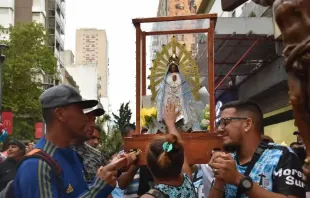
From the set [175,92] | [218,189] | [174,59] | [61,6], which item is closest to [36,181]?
[218,189]

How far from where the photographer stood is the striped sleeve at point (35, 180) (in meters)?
2.82

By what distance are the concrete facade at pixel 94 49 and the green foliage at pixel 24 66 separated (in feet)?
411

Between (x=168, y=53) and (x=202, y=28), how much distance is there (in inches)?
18.4

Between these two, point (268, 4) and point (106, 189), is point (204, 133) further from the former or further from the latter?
point (268, 4)

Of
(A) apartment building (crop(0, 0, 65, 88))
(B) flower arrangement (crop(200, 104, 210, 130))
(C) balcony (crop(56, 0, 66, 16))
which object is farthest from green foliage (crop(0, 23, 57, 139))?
(C) balcony (crop(56, 0, 66, 16))

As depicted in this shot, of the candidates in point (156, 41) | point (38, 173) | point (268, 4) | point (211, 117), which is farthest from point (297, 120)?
point (156, 41)

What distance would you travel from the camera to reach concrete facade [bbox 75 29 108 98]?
163250 mm

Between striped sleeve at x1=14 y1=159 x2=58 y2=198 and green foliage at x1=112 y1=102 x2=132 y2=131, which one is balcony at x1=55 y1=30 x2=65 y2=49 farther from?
striped sleeve at x1=14 y1=159 x2=58 y2=198

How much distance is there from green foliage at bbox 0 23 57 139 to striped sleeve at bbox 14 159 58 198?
101 feet

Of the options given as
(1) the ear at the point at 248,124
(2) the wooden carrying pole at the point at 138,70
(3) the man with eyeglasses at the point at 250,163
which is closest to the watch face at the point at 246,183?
(3) the man with eyeglasses at the point at 250,163

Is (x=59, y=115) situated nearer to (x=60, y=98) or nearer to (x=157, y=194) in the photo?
(x=60, y=98)

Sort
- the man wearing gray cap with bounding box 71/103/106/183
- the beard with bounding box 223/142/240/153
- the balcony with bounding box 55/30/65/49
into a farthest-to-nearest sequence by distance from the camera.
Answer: the balcony with bounding box 55/30/65/49 < the man wearing gray cap with bounding box 71/103/106/183 < the beard with bounding box 223/142/240/153

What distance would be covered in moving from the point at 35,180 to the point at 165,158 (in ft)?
2.89

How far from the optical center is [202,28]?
5.59m
